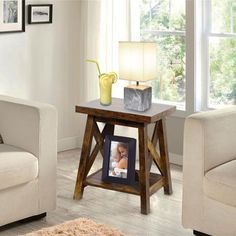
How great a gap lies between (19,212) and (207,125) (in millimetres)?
1229

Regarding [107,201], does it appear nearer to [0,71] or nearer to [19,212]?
[19,212]

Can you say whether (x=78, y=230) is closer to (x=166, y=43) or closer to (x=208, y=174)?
(x=208, y=174)

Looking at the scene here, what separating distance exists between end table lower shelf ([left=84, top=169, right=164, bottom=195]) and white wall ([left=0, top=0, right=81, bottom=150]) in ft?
4.02

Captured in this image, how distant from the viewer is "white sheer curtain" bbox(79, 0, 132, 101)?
520 centimetres

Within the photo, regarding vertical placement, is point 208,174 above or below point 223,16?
below

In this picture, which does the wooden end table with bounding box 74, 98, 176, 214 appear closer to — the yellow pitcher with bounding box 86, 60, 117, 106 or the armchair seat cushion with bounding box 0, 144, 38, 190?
the yellow pitcher with bounding box 86, 60, 117, 106

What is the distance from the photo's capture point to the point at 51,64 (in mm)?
5398

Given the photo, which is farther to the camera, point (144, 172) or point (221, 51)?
point (221, 51)

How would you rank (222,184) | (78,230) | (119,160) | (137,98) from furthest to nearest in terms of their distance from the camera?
(119,160) → (137,98) → (78,230) → (222,184)

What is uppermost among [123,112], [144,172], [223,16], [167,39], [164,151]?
[223,16]

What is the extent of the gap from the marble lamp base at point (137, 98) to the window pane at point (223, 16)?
103cm

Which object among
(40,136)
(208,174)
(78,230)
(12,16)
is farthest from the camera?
(12,16)

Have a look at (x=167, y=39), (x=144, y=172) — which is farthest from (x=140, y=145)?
(x=167, y=39)

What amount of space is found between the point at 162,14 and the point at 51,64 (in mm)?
1048
